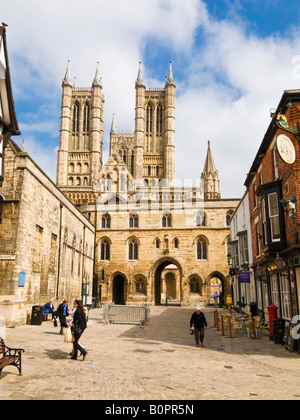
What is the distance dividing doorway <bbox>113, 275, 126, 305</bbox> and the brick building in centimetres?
2389

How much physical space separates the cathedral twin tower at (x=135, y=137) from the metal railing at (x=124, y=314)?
58.1 meters

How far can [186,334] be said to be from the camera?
15.0m

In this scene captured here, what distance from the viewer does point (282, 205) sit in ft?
41.9

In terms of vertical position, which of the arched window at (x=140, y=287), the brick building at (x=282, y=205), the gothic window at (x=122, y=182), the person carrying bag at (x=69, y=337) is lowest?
the person carrying bag at (x=69, y=337)

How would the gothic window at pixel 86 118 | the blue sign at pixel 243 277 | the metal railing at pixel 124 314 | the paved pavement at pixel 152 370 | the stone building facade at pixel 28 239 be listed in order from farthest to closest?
the gothic window at pixel 86 118 < the blue sign at pixel 243 277 < the metal railing at pixel 124 314 < the stone building facade at pixel 28 239 < the paved pavement at pixel 152 370

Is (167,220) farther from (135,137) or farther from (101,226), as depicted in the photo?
(135,137)

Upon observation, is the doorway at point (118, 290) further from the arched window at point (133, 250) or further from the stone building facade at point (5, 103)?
the stone building facade at point (5, 103)

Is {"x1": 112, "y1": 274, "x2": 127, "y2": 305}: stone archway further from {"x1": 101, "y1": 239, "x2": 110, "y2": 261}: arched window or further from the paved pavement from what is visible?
the paved pavement

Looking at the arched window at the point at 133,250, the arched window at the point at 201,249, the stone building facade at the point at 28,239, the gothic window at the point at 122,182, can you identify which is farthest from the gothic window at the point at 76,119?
the stone building facade at the point at 28,239

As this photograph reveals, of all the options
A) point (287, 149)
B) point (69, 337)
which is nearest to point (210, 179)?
point (287, 149)

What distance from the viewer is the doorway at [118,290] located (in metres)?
38.6
